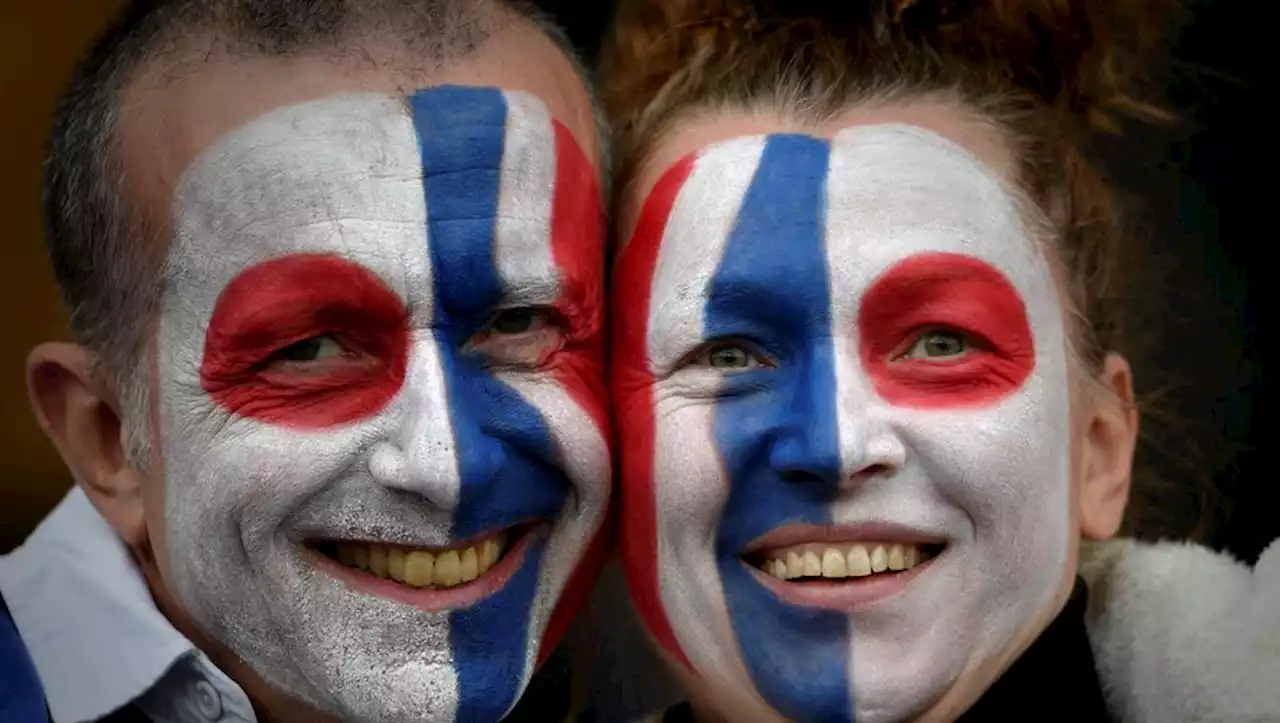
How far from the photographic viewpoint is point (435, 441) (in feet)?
4.35

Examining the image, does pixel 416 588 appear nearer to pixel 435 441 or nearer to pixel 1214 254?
pixel 435 441

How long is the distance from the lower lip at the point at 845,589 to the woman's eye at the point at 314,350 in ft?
1.60

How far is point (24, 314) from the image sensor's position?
65.1 inches

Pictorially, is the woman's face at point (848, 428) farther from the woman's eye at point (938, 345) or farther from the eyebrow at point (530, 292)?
the eyebrow at point (530, 292)

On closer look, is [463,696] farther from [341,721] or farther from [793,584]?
[793,584]

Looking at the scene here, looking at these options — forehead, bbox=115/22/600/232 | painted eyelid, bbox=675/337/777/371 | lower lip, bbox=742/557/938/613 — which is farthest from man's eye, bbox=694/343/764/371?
forehead, bbox=115/22/600/232

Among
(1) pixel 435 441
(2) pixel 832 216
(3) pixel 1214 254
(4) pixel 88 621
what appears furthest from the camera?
(3) pixel 1214 254

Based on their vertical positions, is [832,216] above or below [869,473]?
above

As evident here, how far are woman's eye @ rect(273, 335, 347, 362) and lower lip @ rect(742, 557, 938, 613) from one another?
0.49 metres

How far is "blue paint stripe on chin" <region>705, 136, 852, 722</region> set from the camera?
1.38 metres

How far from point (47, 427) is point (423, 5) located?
0.63 m

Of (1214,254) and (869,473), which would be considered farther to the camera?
(1214,254)

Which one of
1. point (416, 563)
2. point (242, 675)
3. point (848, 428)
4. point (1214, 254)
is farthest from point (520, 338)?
point (1214, 254)

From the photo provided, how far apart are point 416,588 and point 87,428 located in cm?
42
